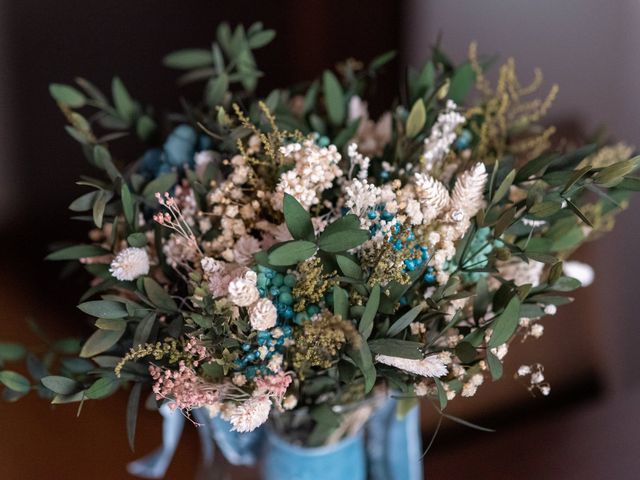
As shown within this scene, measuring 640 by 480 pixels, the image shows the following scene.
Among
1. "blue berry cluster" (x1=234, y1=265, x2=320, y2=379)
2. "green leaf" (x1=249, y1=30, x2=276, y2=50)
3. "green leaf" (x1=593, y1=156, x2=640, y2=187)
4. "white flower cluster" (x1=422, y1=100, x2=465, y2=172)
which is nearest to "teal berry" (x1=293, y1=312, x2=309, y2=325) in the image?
"blue berry cluster" (x1=234, y1=265, x2=320, y2=379)

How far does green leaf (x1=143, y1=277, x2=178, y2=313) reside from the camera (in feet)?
2.08

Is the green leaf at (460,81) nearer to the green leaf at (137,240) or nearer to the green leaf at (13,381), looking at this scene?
the green leaf at (137,240)

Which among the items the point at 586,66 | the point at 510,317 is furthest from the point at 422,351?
the point at 586,66

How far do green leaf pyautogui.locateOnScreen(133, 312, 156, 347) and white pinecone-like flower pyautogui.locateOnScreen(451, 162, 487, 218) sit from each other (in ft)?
1.07

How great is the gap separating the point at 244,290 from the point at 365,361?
0.13 metres

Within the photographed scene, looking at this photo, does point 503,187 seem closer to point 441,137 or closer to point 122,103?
point 441,137

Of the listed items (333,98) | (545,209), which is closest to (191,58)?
(333,98)

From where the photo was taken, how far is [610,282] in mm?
1300

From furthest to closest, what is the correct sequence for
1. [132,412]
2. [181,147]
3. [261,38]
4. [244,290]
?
1. [261,38]
2. [181,147]
3. [132,412]
4. [244,290]

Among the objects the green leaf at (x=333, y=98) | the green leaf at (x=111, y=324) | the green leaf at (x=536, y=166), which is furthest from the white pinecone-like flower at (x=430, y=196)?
the green leaf at (x=111, y=324)

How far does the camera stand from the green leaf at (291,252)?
1.84 ft

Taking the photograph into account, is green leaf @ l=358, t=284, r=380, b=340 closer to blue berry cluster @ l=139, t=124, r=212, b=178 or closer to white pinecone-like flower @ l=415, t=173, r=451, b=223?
white pinecone-like flower @ l=415, t=173, r=451, b=223

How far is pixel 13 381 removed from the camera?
719mm

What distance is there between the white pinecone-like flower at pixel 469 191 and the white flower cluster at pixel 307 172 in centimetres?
12
